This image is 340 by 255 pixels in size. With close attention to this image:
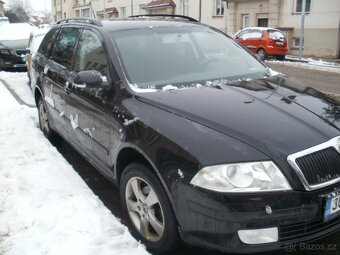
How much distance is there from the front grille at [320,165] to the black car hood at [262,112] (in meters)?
0.08

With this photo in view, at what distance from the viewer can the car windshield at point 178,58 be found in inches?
149

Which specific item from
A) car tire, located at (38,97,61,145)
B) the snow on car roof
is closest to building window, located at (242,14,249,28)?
the snow on car roof

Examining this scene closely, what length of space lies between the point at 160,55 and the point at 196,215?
1782 mm

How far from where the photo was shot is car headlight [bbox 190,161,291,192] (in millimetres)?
2596

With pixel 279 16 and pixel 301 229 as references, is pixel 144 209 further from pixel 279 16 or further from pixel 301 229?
pixel 279 16

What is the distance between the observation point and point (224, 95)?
11.4 ft

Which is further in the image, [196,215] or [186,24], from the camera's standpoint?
[186,24]

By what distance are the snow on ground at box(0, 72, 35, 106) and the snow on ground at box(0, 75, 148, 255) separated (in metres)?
4.23

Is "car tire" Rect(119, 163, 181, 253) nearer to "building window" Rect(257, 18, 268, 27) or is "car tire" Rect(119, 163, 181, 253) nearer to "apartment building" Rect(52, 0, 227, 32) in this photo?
"apartment building" Rect(52, 0, 227, 32)

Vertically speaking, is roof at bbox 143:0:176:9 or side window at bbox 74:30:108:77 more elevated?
roof at bbox 143:0:176:9

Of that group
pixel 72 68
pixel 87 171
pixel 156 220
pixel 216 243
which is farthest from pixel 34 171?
pixel 216 243

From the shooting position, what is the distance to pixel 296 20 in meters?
25.4

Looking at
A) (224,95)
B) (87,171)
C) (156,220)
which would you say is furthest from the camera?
(87,171)

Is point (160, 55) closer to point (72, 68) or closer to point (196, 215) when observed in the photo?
point (72, 68)
